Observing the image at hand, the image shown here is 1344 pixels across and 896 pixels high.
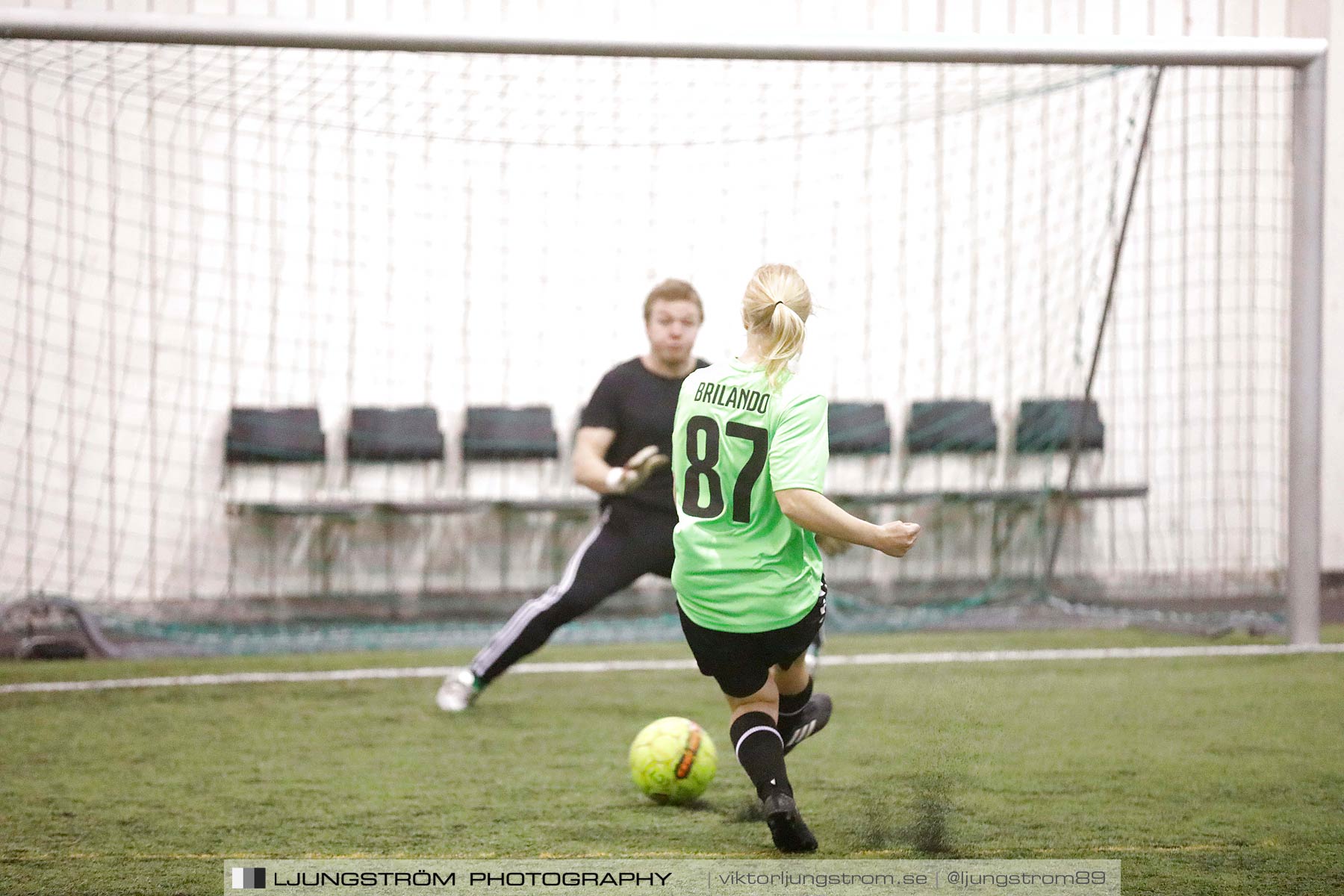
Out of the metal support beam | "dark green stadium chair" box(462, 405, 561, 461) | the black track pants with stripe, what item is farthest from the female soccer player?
"dark green stadium chair" box(462, 405, 561, 461)

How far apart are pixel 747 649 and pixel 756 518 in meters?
0.32

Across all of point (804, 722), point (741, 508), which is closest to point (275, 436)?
point (804, 722)

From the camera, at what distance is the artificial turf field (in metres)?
3.22

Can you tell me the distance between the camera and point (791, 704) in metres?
3.61

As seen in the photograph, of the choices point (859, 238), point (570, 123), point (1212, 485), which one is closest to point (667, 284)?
point (570, 123)

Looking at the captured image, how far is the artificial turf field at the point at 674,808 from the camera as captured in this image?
322 cm

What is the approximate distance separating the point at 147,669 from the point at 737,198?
4.46 m

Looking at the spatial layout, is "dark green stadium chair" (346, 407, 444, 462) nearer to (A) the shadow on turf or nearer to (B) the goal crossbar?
(B) the goal crossbar

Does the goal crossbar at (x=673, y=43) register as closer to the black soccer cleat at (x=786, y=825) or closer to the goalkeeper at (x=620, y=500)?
the goalkeeper at (x=620, y=500)

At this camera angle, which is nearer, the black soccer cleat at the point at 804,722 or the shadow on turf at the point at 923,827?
the shadow on turf at the point at 923,827

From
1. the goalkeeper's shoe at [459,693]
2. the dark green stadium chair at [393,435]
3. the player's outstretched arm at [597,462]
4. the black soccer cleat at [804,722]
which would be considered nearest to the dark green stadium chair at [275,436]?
the dark green stadium chair at [393,435]

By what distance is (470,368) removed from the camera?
9.25 m

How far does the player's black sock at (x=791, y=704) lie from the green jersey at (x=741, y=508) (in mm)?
465

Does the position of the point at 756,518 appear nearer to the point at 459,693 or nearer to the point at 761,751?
the point at 761,751
